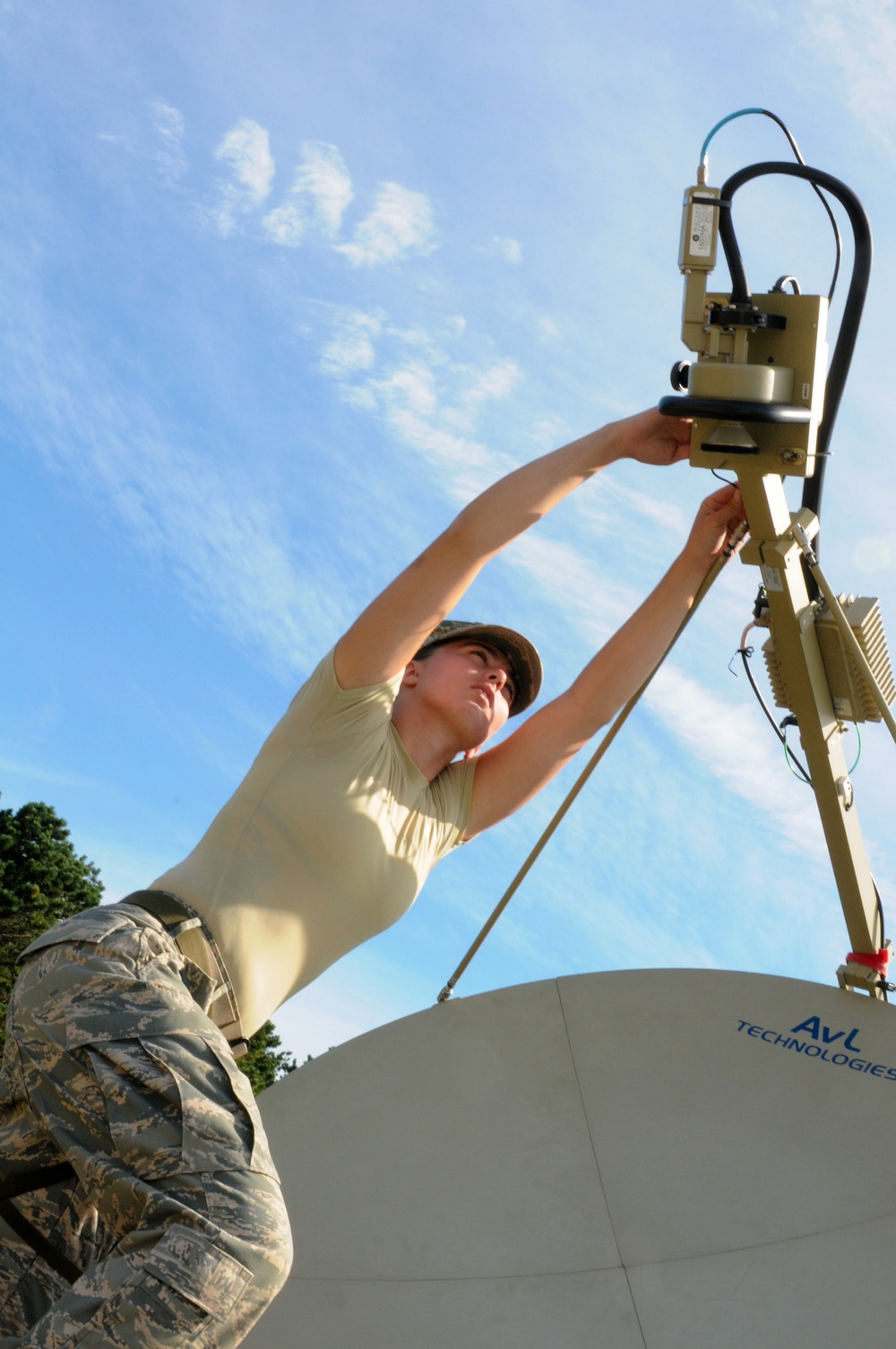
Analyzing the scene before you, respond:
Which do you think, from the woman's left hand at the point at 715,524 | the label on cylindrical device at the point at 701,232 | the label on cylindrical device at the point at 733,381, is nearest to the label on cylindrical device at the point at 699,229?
the label on cylindrical device at the point at 701,232

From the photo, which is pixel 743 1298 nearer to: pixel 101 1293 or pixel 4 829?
pixel 101 1293

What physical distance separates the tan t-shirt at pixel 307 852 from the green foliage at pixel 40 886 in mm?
18682

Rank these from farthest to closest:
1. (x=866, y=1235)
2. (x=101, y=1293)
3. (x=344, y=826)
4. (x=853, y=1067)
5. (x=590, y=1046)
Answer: (x=590, y=1046) < (x=853, y=1067) < (x=866, y=1235) < (x=344, y=826) < (x=101, y=1293)

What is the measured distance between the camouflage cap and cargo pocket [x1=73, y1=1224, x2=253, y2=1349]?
207 centimetres

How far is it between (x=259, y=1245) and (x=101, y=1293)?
0.27 meters

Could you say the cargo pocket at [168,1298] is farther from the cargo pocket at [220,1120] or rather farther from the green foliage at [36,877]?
the green foliage at [36,877]

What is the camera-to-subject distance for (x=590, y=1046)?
4.25m

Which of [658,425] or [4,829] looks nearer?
[658,425]

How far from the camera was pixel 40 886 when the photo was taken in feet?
75.6

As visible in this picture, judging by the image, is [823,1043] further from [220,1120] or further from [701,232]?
[701,232]

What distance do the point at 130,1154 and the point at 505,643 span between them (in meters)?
2.07

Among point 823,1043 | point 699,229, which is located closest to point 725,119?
point 699,229

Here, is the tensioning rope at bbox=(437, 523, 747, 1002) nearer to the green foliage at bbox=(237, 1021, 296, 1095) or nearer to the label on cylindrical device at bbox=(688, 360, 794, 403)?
the label on cylindrical device at bbox=(688, 360, 794, 403)

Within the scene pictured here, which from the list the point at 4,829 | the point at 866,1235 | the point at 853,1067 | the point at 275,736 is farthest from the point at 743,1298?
the point at 4,829
